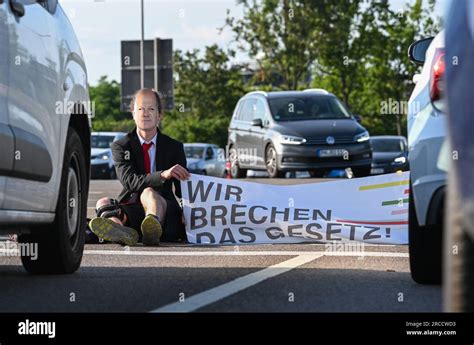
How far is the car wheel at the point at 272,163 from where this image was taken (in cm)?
2252

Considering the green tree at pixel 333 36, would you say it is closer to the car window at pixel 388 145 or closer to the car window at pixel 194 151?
the car window at pixel 194 151

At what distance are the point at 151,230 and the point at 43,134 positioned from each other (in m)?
3.33

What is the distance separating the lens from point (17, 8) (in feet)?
19.7

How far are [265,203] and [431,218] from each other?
497cm

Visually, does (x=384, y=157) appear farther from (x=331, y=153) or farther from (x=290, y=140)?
(x=331, y=153)

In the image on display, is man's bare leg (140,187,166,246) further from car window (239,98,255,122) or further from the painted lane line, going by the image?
car window (239,98,255,122)

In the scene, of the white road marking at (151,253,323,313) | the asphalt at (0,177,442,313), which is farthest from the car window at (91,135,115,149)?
the white road marking at (151,253,323,313)

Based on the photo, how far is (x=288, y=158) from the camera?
72.3 feet

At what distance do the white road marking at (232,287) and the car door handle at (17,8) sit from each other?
163cm

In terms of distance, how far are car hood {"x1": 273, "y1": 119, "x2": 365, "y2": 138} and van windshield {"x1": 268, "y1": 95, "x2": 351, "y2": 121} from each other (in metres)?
0.31

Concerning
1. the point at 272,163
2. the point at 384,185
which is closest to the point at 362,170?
the point at 272,163
